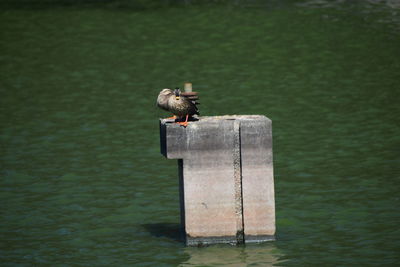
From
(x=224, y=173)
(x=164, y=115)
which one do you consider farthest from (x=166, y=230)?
(x=164, y=115)

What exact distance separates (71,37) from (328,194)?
812 inches

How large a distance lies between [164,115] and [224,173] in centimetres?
1267

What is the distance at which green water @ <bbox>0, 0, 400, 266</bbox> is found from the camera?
1889 centimetres

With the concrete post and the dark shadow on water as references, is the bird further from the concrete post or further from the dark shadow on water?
the dark shadow on water

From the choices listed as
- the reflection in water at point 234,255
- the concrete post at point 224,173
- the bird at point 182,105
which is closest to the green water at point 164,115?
the reflection in water at point 234,255

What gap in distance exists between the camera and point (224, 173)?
17.8 m

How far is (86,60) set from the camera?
3716 cm

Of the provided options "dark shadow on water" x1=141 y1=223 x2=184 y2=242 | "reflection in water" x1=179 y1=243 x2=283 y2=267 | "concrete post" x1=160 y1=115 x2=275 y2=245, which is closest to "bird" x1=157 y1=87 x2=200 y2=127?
"concrete post" x1=160 y1=115 x2=275 y2=245

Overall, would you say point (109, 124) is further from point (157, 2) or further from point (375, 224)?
point (157, 2)

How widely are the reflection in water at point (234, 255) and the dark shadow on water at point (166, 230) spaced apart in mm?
1045

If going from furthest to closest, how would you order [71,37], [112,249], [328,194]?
[71,37] < [328,194] < [112,249]

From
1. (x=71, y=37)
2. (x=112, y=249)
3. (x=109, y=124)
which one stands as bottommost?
(x=112, y=249)

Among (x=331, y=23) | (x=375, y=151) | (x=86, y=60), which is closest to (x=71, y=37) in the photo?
(x=86, y=60)

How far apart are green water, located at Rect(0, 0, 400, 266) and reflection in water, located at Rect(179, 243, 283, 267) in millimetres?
39
